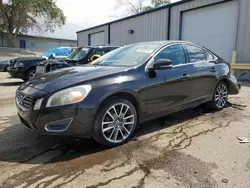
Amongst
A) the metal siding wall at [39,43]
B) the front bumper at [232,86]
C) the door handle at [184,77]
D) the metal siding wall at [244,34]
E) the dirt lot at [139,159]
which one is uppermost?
the metal siding wall at [39,43]

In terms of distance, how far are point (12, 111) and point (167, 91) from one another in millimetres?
3581

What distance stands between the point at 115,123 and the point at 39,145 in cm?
115

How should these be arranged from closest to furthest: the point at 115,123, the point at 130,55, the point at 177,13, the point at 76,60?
the point at 115,123 < the point at 130,55 < the point at 76,60 < the point at 177,13

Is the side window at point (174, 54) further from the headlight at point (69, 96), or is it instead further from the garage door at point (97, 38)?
the garage door at point (97, 38)

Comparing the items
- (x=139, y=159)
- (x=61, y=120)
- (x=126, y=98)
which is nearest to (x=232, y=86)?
(x=126, y=98)

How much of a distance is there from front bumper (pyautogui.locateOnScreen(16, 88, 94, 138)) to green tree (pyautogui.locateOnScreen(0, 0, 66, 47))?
105ft

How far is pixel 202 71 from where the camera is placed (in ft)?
14.6

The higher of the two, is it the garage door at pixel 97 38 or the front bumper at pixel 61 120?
the garage door at pixel 97 38

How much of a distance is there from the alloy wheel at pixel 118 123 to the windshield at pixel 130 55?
0.78 m

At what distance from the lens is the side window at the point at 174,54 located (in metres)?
3.91

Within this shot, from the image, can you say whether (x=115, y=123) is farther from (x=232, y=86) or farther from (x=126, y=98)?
(x=232, y=86)

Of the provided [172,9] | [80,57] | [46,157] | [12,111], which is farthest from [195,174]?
[172,9]

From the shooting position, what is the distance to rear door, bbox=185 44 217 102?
14.3 ft

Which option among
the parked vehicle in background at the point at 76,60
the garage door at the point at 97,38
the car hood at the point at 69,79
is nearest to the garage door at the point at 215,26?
the parked vehicle in background at the point at 76,60
